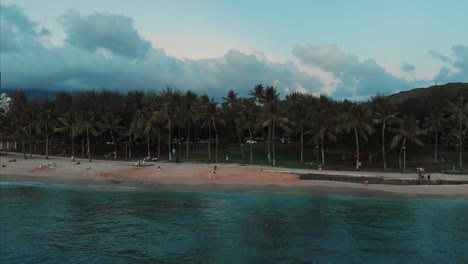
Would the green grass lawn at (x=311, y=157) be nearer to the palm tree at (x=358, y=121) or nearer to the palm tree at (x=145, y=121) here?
the palm tree at (x=358, y=121)

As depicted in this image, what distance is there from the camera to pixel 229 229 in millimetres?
28625

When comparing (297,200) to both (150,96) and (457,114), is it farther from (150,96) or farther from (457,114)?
(150,96)

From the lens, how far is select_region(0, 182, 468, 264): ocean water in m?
22.8

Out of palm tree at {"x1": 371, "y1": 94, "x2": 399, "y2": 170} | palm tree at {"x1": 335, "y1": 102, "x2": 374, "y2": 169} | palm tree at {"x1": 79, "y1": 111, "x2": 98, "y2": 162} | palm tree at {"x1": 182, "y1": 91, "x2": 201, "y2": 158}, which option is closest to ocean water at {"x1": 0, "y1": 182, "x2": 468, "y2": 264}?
palm tree at {"x1": 335, "y1": 102, "x2": 374, "y2": 169}

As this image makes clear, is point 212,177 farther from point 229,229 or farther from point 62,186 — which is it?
point 229,229

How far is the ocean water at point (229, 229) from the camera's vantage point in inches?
898

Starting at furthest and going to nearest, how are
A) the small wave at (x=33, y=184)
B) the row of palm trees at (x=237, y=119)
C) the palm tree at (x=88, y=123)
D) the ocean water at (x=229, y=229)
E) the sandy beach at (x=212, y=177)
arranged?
the palm tree at (x=88, y=123)
the row of palm trees at (x=237, y=119)
the small wave at (x=33, y=184)
the sandy beach at (x=212, y=177)
the ocean water at (x=229, y=229)

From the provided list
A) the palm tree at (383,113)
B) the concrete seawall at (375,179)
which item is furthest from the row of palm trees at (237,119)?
the concrete seawall at (375,179)

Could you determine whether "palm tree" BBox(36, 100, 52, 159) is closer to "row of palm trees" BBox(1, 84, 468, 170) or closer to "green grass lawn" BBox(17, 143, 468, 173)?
"row of palm trees" BBox(1, 84, 468, 170)

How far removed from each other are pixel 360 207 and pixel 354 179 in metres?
15.2

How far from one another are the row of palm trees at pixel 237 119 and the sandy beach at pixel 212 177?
473 inches

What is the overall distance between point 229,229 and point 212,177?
25801mm

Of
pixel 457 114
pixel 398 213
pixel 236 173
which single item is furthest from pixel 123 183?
pixel 457 114

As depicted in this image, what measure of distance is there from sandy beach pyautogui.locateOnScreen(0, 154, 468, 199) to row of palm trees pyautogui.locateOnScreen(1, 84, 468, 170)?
12.0 m
